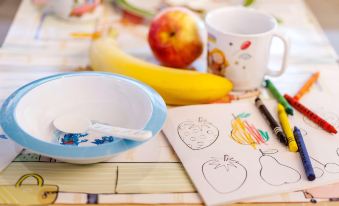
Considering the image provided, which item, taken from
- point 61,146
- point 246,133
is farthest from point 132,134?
point 246,133

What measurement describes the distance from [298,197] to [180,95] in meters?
0.23

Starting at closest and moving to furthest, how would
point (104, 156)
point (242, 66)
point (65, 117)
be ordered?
point (104, 156)
point (65, 117)
point (242, 66)

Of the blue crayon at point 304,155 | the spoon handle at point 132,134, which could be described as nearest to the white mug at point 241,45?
the blue crayon at point 304,155

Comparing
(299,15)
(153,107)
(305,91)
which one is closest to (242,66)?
(305,91)

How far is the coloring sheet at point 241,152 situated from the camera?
1.72 ft

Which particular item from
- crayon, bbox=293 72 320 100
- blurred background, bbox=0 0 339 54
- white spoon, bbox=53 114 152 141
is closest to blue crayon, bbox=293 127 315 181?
crayon, bbox=293 72 320 100

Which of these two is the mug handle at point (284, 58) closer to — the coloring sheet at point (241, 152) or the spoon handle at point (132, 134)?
the coloring sheet at point (241, 152)

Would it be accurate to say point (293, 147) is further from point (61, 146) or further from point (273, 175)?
point (61, 146)

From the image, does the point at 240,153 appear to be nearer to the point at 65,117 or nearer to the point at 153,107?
the point at 153,107

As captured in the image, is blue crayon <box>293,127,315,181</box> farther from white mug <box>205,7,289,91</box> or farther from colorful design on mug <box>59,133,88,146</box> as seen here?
colorful design on mug <box>59,133,88,146</box>

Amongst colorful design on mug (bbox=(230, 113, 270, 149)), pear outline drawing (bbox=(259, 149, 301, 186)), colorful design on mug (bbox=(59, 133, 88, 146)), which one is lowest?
colorful design on mug (bbox=(230, 113, 270, 149))

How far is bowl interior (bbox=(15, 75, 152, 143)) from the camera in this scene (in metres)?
0.57

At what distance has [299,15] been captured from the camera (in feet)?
3.32

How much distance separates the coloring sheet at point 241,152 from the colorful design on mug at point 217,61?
0.07 m
